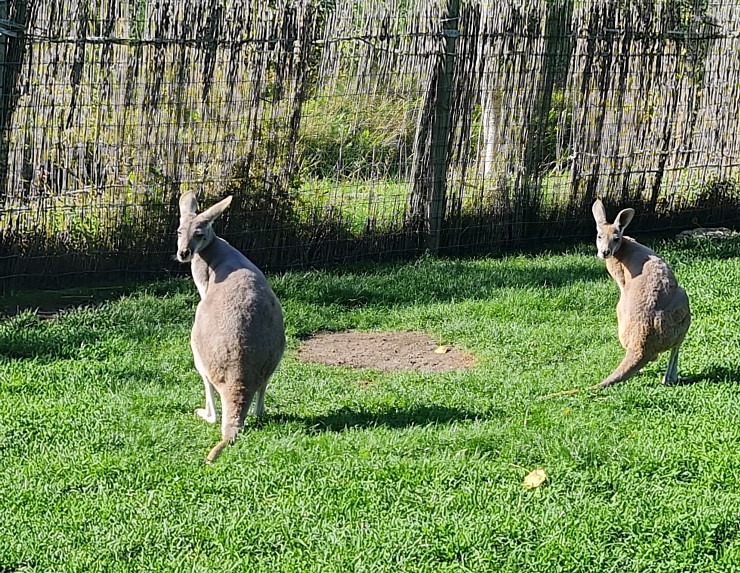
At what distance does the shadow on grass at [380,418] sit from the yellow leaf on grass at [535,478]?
2.64 feet

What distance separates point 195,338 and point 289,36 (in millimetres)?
3903

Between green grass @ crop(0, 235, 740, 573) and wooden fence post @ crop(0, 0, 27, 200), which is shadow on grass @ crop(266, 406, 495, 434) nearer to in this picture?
green grass @ crop(0, 235, 740, 573)

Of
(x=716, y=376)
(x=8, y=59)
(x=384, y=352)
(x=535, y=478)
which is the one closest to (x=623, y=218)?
(x=716, y=376)

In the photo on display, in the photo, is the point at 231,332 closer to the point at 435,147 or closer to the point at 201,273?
the point at 201,273

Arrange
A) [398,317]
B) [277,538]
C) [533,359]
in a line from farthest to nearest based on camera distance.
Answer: [398,317] → [533,359] → [277,538]

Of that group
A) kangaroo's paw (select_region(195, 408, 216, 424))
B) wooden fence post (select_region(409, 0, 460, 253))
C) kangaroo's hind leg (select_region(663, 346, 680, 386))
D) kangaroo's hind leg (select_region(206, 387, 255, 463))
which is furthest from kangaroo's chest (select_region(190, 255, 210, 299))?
wooden fence post (select_region(409, 0, 460, 253))

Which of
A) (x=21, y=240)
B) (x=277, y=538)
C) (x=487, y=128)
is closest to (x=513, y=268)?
(x=487, y=128)

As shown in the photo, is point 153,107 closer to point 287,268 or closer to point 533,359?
point 287,268

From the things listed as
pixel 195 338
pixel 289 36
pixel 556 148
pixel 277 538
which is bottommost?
pixel 277 538

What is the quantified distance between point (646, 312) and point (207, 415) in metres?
2.55

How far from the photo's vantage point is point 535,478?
4953 mm

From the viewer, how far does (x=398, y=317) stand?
798cm

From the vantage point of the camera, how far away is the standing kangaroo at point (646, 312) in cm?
615

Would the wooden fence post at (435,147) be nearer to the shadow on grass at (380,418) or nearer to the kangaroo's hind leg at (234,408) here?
the shadow on grass at (380,418)
